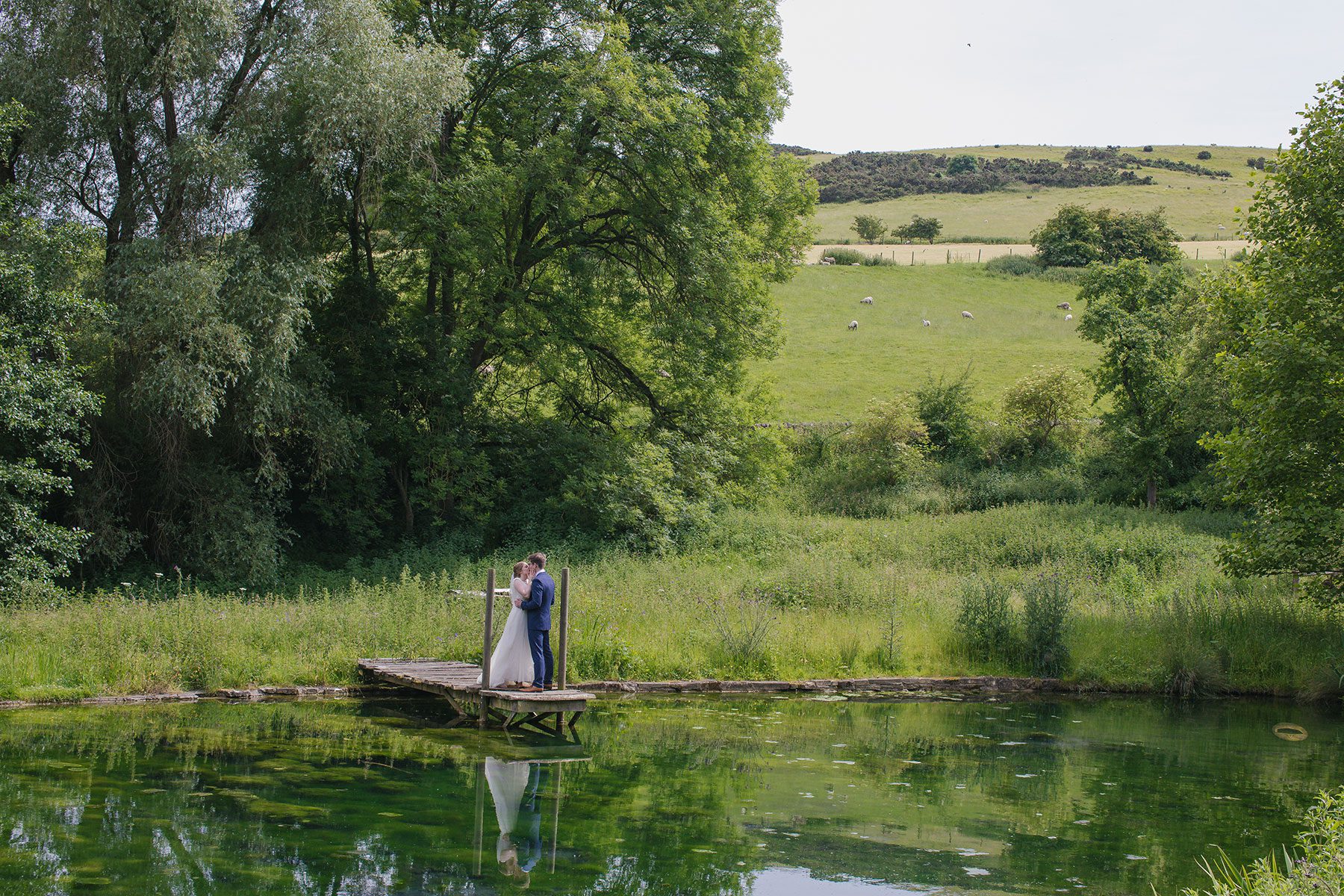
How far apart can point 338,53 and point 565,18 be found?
25.0 feet

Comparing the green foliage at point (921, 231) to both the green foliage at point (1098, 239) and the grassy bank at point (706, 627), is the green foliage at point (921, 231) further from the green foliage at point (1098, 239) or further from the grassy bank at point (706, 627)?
Result: the grassy bank at point (706, 627)

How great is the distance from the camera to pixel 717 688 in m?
18.8

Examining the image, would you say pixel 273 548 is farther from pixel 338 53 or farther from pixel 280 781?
pixel 280 781

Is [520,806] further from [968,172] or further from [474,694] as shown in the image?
[968,172]

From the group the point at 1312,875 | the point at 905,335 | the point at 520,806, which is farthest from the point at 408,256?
the point at 905,335

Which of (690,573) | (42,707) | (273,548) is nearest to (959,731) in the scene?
(690,573)

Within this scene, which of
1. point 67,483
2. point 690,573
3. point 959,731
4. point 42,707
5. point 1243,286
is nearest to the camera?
point 42,707

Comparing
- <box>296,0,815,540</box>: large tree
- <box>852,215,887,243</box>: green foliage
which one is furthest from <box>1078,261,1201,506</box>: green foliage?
<box>852,215,887,243</box>: green foliage

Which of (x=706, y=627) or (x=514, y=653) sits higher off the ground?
(x=514, y=653)

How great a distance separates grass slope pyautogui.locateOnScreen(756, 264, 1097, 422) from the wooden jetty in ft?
85.5

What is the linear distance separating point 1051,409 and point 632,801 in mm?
31329

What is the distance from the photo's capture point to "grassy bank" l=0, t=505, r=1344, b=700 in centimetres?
1664

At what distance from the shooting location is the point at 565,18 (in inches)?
1088

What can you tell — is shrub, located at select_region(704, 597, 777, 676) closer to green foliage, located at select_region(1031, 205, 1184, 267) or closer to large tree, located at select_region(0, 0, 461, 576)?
large tree, located at select_region(0, 0, 461, 576)
